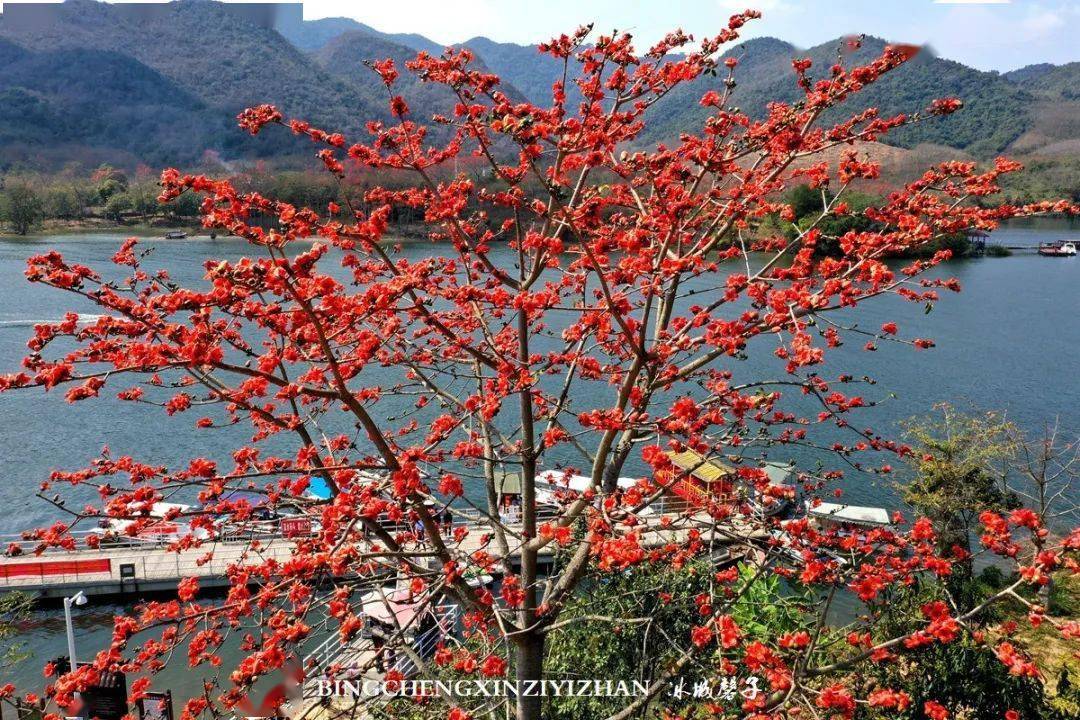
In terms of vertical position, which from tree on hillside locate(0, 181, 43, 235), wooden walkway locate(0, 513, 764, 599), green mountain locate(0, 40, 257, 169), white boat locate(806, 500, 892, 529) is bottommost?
wooden walkway locate(0, 513, 764, 599)

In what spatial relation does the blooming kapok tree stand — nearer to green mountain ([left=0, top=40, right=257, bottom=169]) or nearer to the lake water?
the lake water

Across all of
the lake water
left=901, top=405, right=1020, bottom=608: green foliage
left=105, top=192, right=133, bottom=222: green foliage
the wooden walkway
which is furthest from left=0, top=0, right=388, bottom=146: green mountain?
left=901, top=405, right=1020, bottom=608: green foliage

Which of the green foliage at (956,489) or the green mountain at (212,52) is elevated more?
the green mountain at (212,52)

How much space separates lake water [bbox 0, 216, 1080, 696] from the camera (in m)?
15.7

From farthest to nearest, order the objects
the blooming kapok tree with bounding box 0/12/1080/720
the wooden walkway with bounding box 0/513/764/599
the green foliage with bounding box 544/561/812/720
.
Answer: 1. the wooden walkway with bounding box 0/513/764/599
2. the green foliage with bounding box 544/561/812/720
3. the blooming kapok tree with bounding box 0/12/1080/720

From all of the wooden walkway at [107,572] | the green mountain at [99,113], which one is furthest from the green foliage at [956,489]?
the green mountain at [99,113]

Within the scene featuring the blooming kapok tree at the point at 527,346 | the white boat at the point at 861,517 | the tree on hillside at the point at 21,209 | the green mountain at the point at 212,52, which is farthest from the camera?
the green mountain at the point at 212,52

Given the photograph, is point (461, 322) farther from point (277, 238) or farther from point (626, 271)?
point (277, 238)

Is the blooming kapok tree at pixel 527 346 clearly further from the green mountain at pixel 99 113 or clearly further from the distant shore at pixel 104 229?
the green mountain at pixel 99 113

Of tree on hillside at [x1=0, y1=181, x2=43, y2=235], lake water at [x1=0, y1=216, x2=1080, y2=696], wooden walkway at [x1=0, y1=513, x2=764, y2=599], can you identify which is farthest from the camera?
tree on hillside at [x1=0, y1=181, x2=43, y2=235]

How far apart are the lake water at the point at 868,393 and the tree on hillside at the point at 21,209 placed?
53.4ft

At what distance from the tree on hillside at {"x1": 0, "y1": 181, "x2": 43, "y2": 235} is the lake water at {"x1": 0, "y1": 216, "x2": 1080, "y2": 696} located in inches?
641

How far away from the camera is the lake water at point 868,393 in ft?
51.6

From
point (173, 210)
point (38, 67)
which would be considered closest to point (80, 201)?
point (173, 210)
